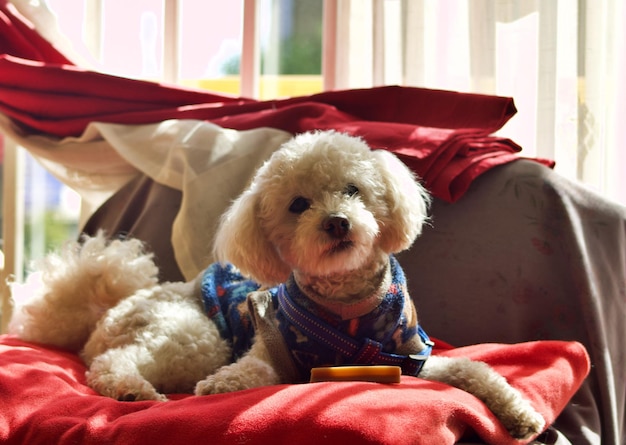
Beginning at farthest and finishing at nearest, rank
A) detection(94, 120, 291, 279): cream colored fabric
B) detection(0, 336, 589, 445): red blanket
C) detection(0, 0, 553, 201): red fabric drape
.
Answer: detection(94, 120, 291, 279): cream colored fabric, detection(0, 0, 553, 201): red fabric drape, detection(0, 336, 589, 445): red blanket

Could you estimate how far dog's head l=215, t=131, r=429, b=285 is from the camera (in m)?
1.28

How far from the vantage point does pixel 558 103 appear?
2033 millimetres

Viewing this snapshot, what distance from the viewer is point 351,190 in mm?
1326

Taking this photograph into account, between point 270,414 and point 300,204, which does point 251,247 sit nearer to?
point 300,204

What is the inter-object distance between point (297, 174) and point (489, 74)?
104cm

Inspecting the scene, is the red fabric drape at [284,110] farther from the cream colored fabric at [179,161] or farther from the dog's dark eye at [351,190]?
the dog's dark eye at [351,190]

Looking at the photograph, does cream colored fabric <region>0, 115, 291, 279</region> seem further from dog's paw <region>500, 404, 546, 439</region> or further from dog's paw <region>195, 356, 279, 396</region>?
dog's paw <region>500, 404, 546, 439</region>

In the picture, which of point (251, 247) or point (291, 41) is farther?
point (291, 41)

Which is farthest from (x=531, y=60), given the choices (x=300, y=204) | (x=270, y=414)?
(x=270, y=414)

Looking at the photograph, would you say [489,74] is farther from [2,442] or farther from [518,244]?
[2,442]

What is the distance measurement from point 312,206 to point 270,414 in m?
0.41

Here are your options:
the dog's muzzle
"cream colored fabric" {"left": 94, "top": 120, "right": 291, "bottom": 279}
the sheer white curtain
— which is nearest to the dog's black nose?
the dog's muzzle

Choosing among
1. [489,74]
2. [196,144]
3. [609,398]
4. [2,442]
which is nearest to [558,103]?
[489,74]

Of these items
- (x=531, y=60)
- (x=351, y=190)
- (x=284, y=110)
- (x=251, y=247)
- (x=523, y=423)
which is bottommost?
(x=523, y=423)
